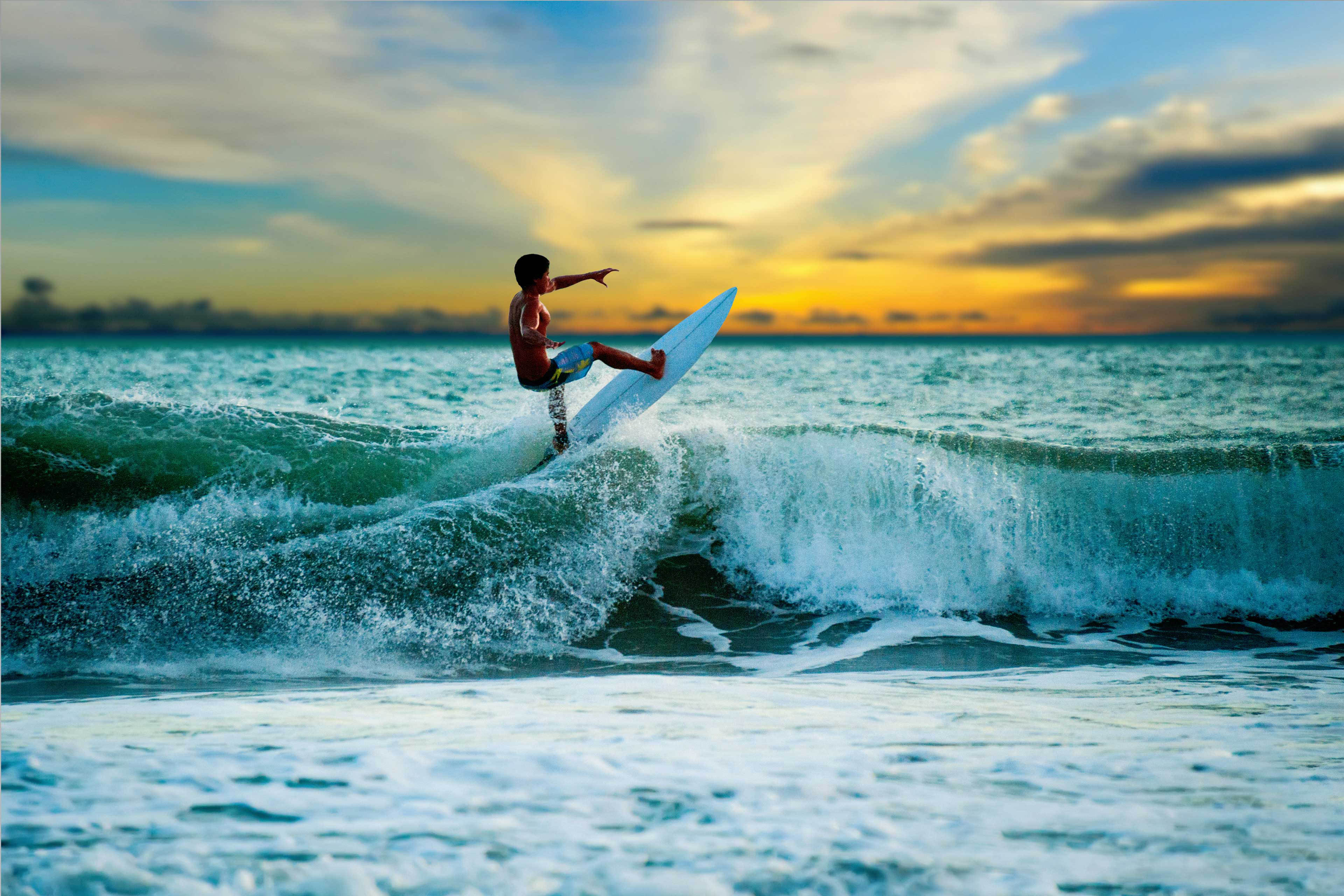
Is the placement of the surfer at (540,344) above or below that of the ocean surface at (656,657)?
above

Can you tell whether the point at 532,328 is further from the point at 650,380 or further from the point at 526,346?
the point at 650,380

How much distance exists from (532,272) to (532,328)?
425 millimetres

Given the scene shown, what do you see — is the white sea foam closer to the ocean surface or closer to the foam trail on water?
the ocean surface

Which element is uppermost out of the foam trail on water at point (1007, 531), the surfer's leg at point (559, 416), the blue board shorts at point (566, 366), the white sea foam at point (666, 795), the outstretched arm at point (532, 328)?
the outstretched arm at point (532, 328)

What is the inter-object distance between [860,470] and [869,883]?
15.5 ft

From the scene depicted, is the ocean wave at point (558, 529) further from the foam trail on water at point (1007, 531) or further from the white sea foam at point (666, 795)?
the white sea foam at point (666, 795)

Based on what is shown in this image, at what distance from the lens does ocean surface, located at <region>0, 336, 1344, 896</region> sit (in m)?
2.48

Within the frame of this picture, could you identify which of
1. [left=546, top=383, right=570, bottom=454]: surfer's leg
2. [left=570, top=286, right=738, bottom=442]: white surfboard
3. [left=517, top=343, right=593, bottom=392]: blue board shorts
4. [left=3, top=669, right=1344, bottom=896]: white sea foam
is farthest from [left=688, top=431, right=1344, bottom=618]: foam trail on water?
[left=3, top=669, right=1344, bottom=896]: white sea foam

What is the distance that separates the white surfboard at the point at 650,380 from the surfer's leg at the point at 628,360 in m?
0.06

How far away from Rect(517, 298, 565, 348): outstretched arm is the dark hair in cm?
14

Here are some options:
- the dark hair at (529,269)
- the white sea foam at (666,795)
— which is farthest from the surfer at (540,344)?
the white sea foam at (666,795)

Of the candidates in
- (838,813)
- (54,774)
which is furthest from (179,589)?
(838,813)

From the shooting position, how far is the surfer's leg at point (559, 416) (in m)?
7.12

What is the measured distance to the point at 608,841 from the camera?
2.51 m
